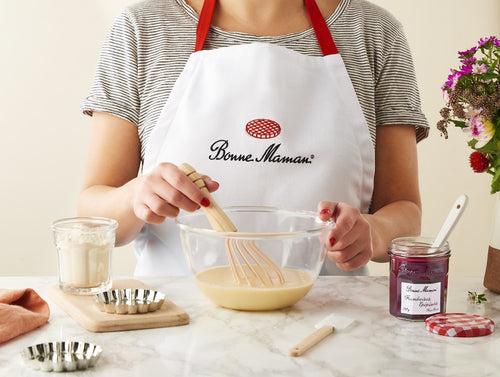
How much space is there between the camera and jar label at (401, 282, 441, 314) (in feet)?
3.51

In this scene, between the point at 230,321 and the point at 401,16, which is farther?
the point at 401,16

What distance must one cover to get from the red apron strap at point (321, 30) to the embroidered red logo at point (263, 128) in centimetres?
23

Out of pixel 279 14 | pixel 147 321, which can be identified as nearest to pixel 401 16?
pixel 279 14

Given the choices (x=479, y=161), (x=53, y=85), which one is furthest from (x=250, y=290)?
(x=53, y=85)

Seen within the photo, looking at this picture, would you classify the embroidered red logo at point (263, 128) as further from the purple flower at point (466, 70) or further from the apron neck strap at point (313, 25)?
the purple flower at point (466, 70)

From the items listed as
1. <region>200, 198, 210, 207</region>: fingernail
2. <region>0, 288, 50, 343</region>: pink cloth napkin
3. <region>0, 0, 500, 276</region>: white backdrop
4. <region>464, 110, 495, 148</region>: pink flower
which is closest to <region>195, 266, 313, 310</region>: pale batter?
<region>200, 198, 210, 207</region>: fingernail

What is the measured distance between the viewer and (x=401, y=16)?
2637mm

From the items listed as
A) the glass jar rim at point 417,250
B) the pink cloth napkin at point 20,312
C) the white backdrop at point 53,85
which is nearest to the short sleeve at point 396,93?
the glass jar rim at point 417,250

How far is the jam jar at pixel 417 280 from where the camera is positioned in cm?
106

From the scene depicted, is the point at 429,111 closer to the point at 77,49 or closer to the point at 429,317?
the point at 77,49

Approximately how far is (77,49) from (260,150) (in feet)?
3.90

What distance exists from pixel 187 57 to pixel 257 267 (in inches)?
25.7

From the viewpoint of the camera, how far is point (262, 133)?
151cm

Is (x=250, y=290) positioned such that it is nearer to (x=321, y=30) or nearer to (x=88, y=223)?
(x=88, y=223)
